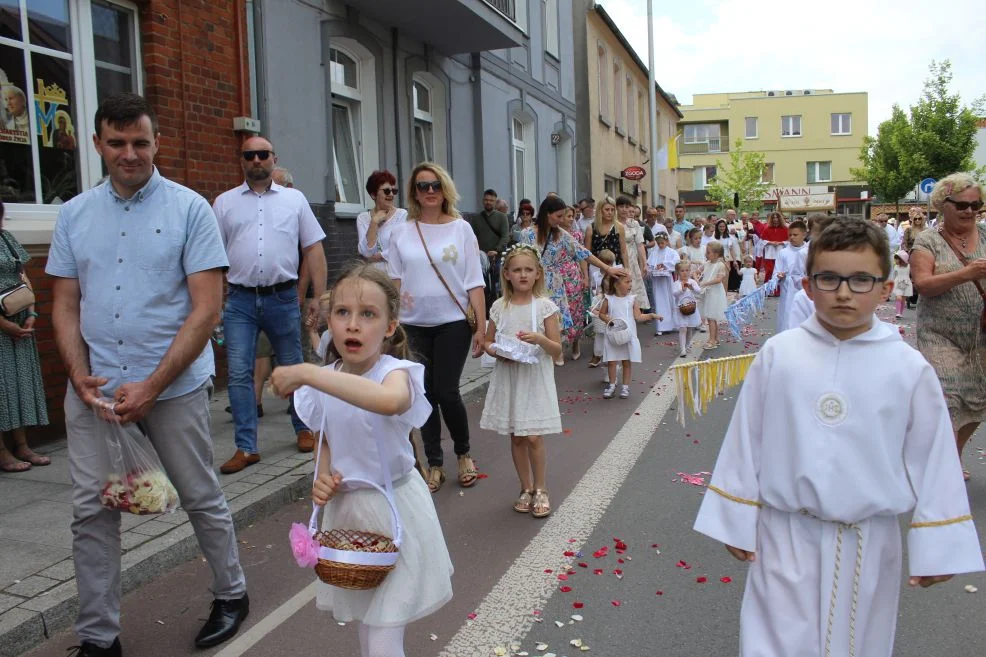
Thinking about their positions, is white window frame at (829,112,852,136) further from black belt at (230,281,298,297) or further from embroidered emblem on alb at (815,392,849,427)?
embroidered emblem on alb at (815,392,849,427)

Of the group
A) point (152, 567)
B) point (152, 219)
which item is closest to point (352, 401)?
point (152, 219)

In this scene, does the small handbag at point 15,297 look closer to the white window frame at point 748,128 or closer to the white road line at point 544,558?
the white road line at point 544,558

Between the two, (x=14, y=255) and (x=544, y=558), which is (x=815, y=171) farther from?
(x=544, y=558)

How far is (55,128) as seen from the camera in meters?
7.02

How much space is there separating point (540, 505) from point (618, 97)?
26.5 m

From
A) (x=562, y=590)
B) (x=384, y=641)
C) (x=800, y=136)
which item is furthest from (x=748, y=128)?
(x=384, y=641)

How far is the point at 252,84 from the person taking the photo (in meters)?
9.08

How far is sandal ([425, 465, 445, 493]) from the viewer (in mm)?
5664

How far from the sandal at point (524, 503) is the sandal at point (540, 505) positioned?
0.10 ft

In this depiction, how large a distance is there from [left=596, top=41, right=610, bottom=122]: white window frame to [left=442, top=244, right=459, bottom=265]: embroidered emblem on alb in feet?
69.8

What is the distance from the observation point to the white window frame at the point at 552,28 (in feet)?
65.2

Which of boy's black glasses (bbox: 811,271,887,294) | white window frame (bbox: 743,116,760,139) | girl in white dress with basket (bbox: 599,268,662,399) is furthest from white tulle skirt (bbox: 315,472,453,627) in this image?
white window frame (bbox: 743,116,760,139)

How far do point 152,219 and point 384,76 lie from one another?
30.1ft

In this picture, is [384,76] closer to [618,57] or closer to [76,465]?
[76,465]
